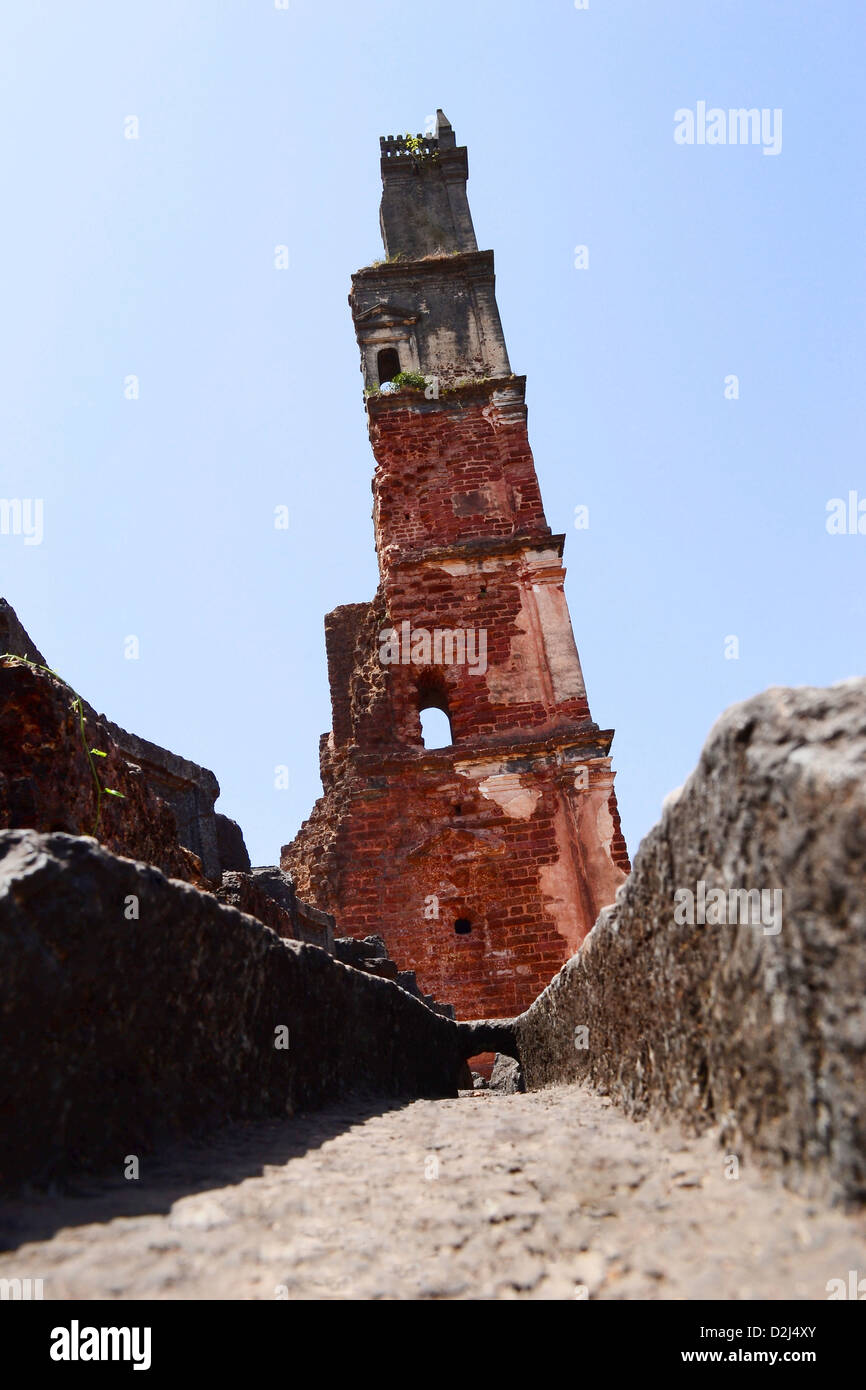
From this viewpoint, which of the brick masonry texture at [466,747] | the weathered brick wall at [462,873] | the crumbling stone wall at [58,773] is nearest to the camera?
the crumbling stone wall at [58,773]

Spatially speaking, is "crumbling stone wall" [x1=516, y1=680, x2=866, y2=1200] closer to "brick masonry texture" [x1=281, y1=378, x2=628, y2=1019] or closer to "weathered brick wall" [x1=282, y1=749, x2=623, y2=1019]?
"weathered brick wall" [x1=282, y1=749, x2=623, y2=1019]

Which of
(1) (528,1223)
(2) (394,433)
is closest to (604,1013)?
(1) (528,1223)

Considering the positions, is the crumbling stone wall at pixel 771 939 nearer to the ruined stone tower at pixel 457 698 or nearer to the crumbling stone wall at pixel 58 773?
the crumbling stone wall at pixel 58 773

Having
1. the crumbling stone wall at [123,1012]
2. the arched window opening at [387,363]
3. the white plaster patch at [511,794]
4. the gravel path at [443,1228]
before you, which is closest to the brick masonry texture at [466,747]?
the white plaster patch at [511,794]

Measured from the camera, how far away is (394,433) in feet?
44.5

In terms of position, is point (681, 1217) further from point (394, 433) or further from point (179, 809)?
point (394, 433)

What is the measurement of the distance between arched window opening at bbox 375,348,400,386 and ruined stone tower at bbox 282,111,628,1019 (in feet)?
0.10

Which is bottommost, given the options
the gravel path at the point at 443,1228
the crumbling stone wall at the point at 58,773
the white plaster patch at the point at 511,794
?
the gravel path at the point at 443,1228

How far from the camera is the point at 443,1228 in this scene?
4.66 feet

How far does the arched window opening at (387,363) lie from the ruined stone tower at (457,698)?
0.03 metres

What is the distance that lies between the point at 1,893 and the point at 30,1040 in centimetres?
22

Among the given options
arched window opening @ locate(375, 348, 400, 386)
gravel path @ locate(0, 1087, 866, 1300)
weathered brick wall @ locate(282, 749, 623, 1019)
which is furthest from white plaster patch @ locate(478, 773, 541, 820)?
gravel path @ locate(0, 1087, 866, 1300)

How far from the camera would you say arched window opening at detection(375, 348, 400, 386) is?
14195 millimetres

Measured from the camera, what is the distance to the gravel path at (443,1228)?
3.70ft
